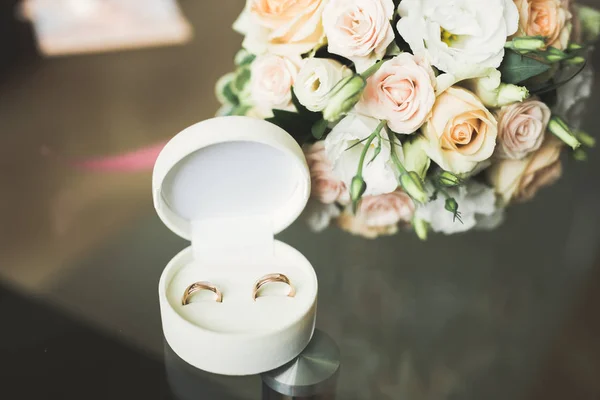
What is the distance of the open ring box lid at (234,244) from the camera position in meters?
0.62

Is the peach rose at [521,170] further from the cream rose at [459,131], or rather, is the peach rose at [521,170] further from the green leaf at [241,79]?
the green leaf at [241,79]

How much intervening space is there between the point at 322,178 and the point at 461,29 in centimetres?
22

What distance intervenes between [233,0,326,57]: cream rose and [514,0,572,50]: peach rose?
0.22 meters

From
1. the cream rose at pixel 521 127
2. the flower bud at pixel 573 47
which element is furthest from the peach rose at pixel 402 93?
the flower bud at pixel 573 47

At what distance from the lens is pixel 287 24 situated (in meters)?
0.68

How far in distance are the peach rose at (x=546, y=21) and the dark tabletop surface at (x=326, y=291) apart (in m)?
0.30

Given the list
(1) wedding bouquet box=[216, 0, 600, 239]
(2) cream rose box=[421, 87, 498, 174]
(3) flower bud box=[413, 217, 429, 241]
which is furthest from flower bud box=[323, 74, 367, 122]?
(3) flower bud box=[413, 217, 429, 241]

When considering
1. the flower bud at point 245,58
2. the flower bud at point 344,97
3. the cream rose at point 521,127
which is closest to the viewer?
the flower bud at point 344,97

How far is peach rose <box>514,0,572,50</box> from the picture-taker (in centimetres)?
70

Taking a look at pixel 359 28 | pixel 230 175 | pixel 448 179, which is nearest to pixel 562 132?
pixel 448 179

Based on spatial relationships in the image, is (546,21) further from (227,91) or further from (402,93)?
(227,91)

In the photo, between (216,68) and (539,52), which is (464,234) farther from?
(216,68)

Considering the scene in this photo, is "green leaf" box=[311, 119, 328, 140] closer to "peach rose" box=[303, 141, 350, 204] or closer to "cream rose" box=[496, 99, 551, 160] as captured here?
"peach rose" box=[303, 141, 350, 204]

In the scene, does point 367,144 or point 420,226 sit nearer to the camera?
point 367,144
